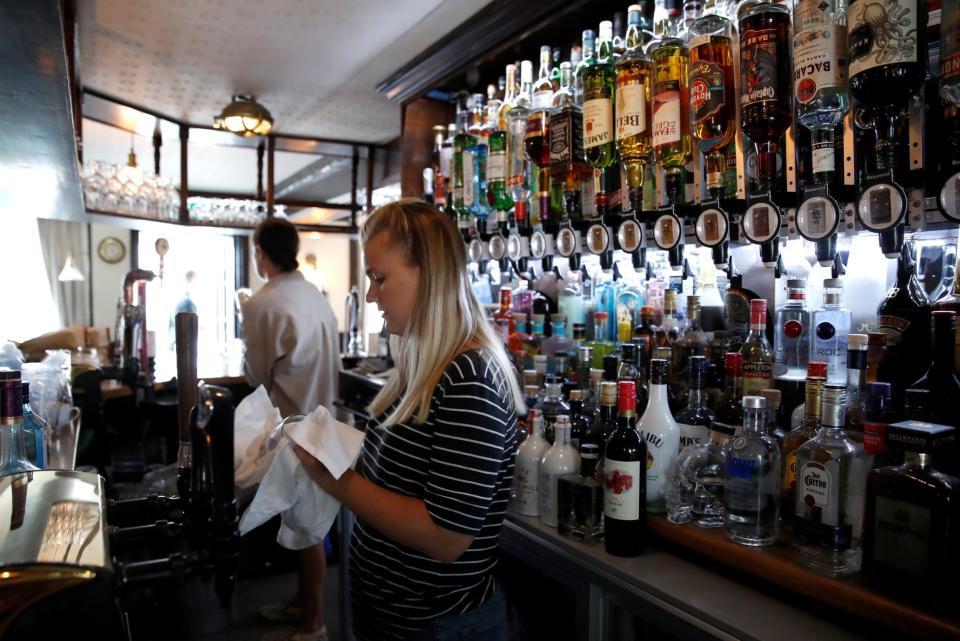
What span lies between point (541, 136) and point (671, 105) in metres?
0.55

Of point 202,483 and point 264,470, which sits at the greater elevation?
point 202,483

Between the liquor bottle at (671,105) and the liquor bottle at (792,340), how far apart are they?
17.0 inches

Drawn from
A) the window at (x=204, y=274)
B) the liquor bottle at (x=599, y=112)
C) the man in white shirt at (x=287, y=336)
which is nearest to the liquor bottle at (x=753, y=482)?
the liquor bottle at (x=599, y=112)

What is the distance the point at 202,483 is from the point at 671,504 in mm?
1062

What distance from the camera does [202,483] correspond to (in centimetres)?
64

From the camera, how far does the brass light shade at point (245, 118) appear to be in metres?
3.86

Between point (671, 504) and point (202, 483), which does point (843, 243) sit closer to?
point (671, 504)

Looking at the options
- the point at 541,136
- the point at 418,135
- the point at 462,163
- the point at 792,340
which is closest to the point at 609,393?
the point at 792,340

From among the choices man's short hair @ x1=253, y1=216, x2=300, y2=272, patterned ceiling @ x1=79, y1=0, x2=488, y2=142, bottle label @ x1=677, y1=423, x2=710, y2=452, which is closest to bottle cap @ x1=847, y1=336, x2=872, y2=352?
bottle label @ x1=677, y1=423, x2=710, y2=452

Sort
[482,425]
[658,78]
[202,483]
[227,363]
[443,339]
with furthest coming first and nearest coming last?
[227,363] → [658,78] → [443,339] → [482,425] → [202,483]

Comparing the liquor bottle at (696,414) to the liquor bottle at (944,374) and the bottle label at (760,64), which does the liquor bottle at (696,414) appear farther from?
the bottle label at (760,64)

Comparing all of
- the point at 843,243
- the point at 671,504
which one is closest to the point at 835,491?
the point at 671,504

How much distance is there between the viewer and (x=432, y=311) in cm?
124

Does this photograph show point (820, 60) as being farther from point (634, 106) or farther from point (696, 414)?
point (696, 414)
